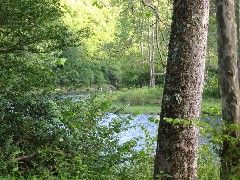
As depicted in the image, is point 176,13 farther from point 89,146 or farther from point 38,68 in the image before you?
point 38,68

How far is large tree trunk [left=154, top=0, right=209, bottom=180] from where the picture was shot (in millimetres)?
3062

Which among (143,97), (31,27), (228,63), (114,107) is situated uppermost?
(31,27)

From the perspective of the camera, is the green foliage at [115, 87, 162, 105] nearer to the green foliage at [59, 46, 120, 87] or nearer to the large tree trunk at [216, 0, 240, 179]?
the green foliage at [59, 46, 120, 87]

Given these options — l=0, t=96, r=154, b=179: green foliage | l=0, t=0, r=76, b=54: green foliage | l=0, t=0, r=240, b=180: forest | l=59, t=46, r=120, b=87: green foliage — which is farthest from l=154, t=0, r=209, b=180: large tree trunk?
l=0, t=0, r=76, b=54: green foliage

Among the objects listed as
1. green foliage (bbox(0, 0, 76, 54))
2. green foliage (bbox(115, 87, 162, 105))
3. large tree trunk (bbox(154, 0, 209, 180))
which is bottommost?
green foliage (bbox(115, 87, 162, 105))

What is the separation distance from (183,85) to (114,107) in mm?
3822

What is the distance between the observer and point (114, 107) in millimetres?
6816

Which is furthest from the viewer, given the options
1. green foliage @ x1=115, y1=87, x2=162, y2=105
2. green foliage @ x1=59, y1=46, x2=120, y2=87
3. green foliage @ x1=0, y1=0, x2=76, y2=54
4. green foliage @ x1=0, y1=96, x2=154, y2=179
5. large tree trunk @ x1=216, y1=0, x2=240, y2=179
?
green foliage @ x1=115, y1=87, x2=162, y2=105

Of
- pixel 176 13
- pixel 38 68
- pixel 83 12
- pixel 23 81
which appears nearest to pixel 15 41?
pixel 38 68

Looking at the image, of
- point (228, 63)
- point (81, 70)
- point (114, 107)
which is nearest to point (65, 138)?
point (114, 107)

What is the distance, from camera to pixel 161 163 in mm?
3215

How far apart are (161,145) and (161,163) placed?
0.18 meters

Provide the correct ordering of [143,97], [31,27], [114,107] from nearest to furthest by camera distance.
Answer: [114,107]
[31,27]
[143,97]

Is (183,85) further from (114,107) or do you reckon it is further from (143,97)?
(143,97)
